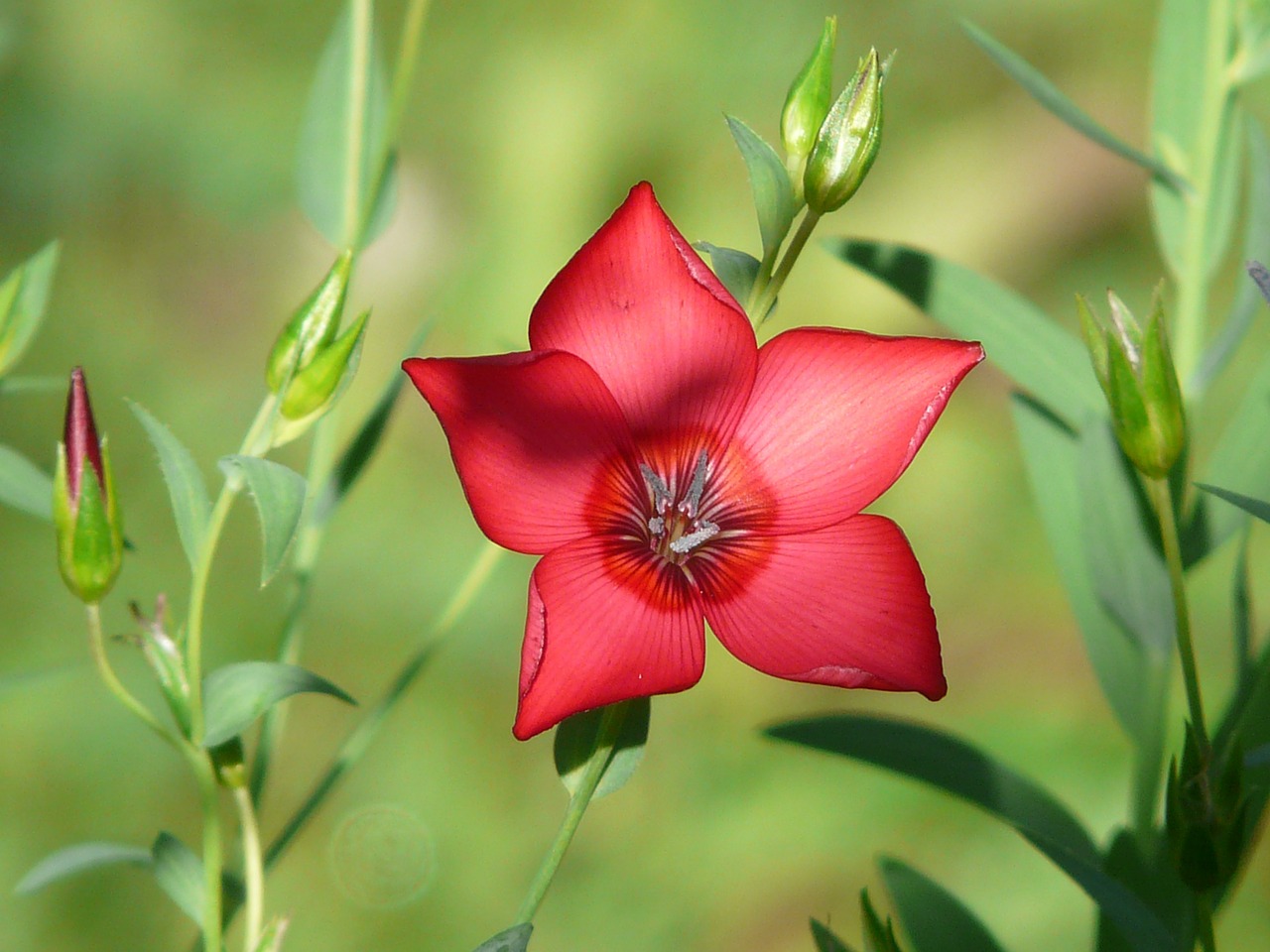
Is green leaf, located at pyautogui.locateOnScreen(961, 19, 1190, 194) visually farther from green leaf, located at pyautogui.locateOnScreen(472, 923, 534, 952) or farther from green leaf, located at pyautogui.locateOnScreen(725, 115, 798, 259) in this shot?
green leaf, located at pyautogui.locateOnScreen(472, 923, 534, 952)

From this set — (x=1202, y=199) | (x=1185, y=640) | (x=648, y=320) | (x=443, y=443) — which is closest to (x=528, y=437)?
(x=648, y=320)

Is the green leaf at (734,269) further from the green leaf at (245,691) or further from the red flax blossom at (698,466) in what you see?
the green leaf at (245,691)

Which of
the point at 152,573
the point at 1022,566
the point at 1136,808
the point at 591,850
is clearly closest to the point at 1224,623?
the point at 1022,566

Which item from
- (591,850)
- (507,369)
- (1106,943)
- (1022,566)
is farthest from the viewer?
(1022,566)

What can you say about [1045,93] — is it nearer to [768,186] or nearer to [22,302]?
[768,186]

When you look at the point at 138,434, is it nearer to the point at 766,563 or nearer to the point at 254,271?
the point at 254,271

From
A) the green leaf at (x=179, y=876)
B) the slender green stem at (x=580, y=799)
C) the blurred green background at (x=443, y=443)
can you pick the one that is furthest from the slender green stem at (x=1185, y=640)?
the blurred green background at (x=443, y=443)
